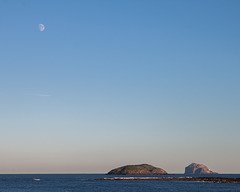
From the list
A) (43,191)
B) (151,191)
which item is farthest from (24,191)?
(151,191)

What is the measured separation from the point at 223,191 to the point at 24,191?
67434 millimetres

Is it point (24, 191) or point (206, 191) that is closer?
point (206, 191)

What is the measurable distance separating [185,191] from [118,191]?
21.9 meters

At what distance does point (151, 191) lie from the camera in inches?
4547

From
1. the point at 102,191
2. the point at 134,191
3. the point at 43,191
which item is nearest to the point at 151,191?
the point at 134,191

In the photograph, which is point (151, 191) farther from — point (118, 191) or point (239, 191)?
point (239, 191)

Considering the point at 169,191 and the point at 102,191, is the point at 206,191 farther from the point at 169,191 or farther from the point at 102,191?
the point at 102,191

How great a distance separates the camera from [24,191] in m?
122

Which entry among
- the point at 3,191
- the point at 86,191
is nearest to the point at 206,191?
the point at 86,191

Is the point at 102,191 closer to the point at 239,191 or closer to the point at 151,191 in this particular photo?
the point at 151,191

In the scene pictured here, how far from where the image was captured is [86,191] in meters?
117

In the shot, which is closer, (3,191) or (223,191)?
(223,191)

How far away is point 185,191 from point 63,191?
134ft

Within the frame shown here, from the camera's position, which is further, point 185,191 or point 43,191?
point 43,191
